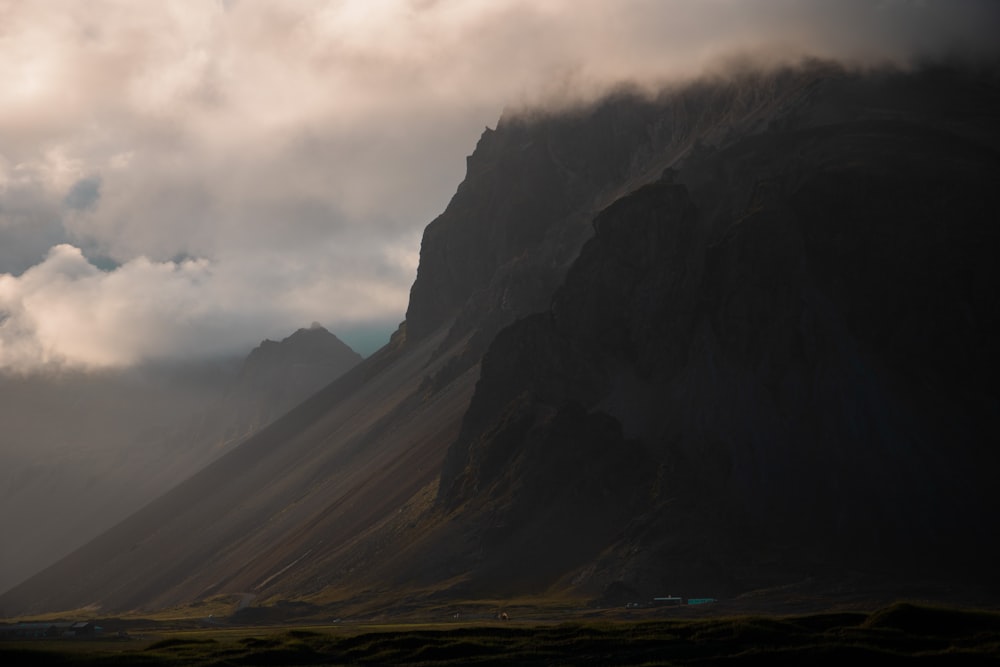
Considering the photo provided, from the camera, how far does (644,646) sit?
10719 cm

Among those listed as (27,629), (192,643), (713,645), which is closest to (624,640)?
(713,645)

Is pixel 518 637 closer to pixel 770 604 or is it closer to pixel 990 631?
pixel 990 631

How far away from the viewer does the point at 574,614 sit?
190m

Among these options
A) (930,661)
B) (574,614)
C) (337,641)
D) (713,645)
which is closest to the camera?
(930,661)

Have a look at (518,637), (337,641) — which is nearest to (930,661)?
(518,637)

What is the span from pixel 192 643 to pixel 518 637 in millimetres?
31540

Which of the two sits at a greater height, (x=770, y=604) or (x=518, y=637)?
(x=518, y=637)

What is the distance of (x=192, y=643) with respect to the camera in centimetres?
12144

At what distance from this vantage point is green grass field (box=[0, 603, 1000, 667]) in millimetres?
100500

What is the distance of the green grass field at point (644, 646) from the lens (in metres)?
100

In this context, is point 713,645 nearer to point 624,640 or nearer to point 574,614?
point 624,640

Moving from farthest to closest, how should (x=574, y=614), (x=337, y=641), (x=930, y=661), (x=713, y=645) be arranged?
(x=574, y=614), (x=337, y=641), (x=713, y=645), (x=930, y=661)

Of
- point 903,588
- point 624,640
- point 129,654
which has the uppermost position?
point 129,654

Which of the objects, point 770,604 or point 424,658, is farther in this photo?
point 770,604
